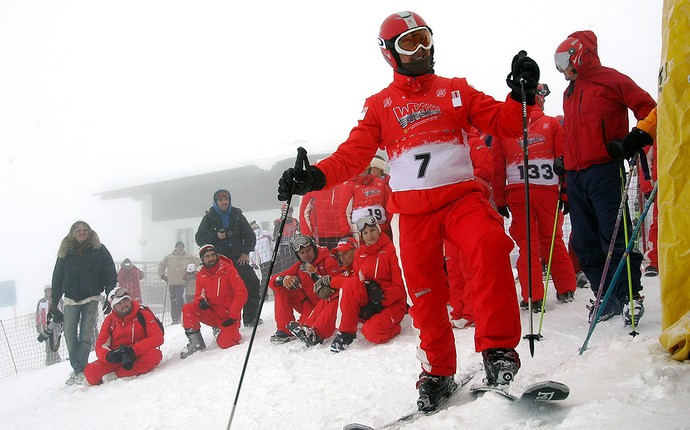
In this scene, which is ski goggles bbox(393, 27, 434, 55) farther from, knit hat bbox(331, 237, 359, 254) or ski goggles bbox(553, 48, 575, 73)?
knit hat bbox(331, 237, 359, 254)

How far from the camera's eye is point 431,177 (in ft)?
8.93

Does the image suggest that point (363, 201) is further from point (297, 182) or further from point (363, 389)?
point (297, 182)

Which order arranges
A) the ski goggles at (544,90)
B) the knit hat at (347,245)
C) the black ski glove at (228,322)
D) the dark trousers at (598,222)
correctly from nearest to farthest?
the dark trousers at (598,222) < the ski goggles at (544,90) < the knit hat at (347,245) < the black ski glove at (228,322)

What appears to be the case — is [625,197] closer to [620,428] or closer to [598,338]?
[598,338]

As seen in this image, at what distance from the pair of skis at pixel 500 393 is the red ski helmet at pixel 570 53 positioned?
2.49 m

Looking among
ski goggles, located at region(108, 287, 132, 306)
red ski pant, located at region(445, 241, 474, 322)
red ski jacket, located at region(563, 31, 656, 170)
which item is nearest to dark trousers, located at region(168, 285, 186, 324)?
ski goggles, located at region(108, 287, 132, 306)

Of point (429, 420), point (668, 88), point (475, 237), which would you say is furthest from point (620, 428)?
point (668, 88)

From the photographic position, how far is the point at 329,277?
5363 mm

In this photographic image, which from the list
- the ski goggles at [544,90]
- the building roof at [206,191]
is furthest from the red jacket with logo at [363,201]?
the building roof at [206,191]

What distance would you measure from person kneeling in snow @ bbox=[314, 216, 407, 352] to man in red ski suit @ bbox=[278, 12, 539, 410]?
1973 millimetres

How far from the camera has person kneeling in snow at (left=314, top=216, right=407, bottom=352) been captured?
4.78 meters

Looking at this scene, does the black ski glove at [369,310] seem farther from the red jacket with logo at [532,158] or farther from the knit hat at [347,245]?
the red jacket with logo at [532,158]

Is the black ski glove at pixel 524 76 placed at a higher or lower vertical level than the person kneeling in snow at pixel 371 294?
higher

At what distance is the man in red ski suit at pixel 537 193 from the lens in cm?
498
